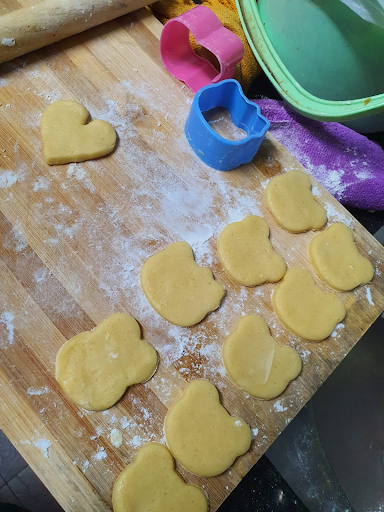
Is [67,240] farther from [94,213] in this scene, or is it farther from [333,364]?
[333,364]

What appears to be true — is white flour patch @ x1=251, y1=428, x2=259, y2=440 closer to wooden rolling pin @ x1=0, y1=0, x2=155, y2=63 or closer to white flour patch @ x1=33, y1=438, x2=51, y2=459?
white flour patch @ x1=33, y1=438, x2=51, y2=459

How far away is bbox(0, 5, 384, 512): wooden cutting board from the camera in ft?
2.43

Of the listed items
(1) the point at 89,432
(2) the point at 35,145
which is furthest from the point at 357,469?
(2) the point at 35,145

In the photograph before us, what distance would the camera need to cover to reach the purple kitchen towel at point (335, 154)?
111cm

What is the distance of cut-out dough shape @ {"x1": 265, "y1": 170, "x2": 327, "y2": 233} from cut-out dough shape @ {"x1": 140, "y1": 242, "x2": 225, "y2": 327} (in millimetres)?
238

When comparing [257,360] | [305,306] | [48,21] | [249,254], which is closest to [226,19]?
[48,21]

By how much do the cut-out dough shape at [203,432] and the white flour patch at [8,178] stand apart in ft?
1.97

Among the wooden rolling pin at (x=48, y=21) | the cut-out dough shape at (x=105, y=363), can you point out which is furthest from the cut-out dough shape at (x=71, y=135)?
the cut-out dough shape at (x=105, y=363)

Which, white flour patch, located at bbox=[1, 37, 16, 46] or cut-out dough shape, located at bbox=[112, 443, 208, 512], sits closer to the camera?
cut-out dough shape, located at bbox=[112, 443, 208, 512]

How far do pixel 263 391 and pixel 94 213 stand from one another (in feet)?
1.80

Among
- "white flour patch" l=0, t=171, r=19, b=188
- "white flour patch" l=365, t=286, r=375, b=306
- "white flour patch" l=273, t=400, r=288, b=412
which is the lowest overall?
"white flour patch" l=273, t=400, r=288, b=412

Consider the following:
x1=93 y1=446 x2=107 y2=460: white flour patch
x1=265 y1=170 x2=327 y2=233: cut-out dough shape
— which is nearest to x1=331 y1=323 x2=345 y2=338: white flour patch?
x1=265 y1=170 x2=327 y2=233: cut-out dough shape

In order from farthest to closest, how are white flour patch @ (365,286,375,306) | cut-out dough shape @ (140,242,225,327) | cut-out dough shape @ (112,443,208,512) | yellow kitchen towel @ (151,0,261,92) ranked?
yellow kitchen towel @ (151,0,261,92) → white flour patch @ (365,286,375,306) → cut-out dough shape @ (140,242,225,327) → cut-out dough shape @ (112,443,208,512)

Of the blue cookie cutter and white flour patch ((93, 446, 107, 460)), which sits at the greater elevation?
the blue cookie cutter
